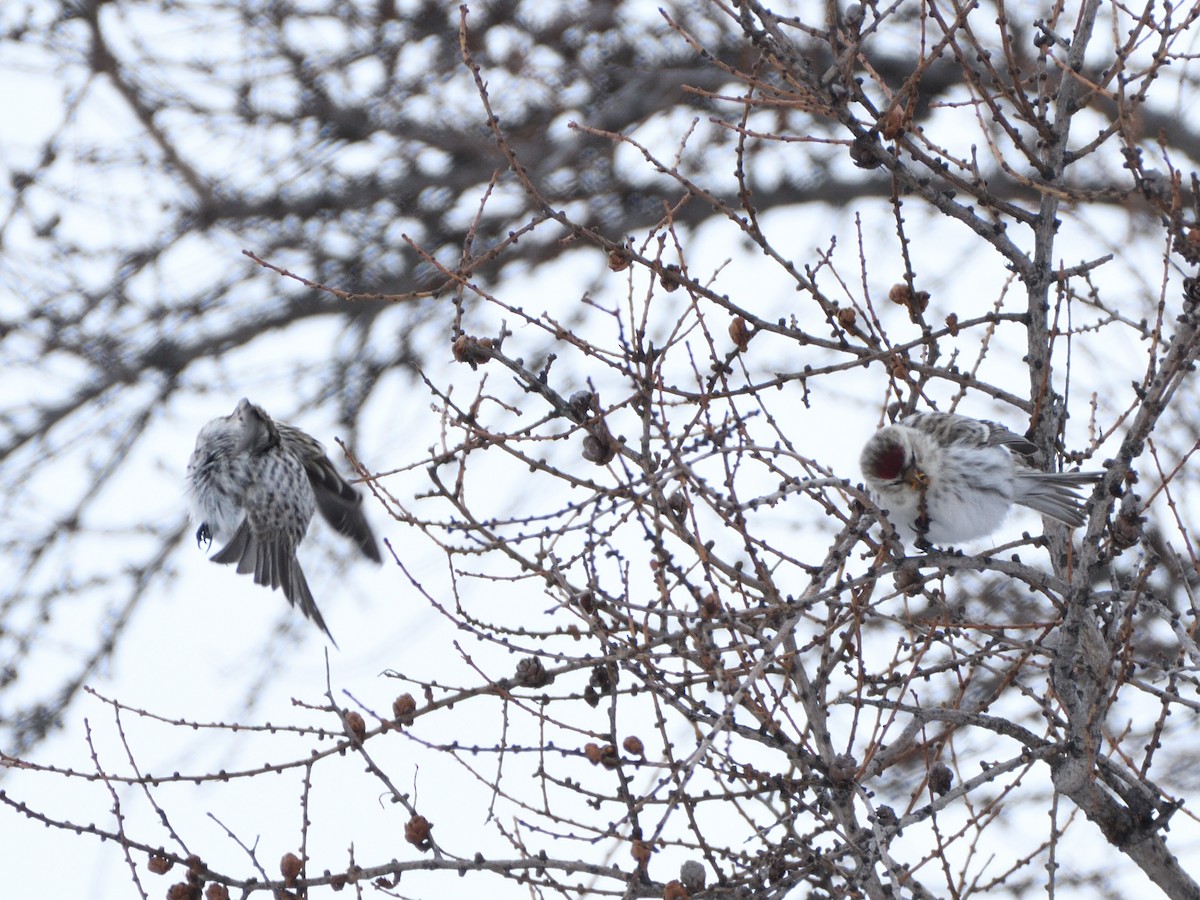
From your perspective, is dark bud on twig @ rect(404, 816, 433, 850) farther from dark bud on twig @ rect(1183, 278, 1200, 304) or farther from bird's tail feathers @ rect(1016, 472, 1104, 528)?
dark bud on twig @ rect(1183, 278, 1200, 304)

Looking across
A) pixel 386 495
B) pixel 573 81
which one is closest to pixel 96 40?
pixel 573 81

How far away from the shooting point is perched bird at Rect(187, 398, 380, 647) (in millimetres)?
6129

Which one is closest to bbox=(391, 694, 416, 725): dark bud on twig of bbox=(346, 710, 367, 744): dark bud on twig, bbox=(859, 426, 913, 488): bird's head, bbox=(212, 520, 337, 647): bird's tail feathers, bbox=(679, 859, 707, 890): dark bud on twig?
bbox=(346, 710, 367, 744): dark bud on twig

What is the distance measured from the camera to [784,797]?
10.9ft

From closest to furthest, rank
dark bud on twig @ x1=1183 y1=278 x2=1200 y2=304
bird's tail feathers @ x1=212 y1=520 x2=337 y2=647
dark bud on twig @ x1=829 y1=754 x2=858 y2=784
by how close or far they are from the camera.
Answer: dark bud on twig @ x1=1183 y1=278 x2=1200 y2=304
dark bud on twig @ x1=829 y1=754 x2=858 y2=784
bird's tail feathers @ x1=212 y1=520 x2=337 y2=647

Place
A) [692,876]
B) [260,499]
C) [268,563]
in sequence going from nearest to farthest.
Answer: [692,876], [268,563], [260,499]

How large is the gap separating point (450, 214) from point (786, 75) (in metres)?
5.02

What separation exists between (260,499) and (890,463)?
312cm

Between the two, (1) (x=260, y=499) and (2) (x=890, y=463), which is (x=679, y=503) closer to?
(2) (x=890, y=463)

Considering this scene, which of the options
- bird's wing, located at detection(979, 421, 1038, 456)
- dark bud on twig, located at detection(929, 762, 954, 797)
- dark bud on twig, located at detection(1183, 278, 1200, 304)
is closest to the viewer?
dark bud on twig, located at detection(1183, 278, 1200, 304)

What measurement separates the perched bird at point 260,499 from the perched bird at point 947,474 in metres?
2.77

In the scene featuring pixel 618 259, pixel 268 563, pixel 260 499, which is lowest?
pixel 618 259

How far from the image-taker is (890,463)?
4164mm

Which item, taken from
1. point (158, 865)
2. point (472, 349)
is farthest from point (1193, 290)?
point (158, 865)
